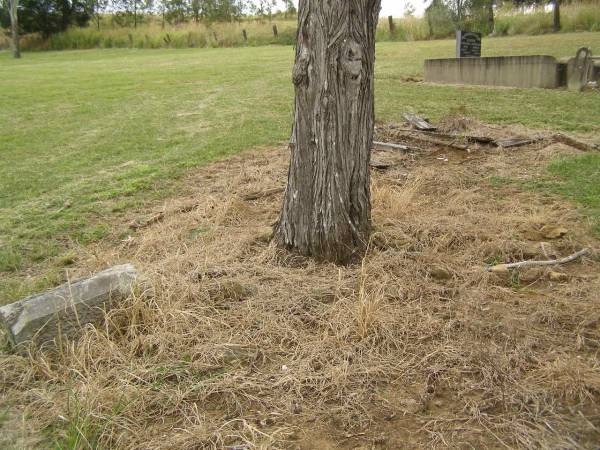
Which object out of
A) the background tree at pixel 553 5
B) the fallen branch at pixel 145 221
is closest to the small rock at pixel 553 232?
the fallen branch at pixel 145 221

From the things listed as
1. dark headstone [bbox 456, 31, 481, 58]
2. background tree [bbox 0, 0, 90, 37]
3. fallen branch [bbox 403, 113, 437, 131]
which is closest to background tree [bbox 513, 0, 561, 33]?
dark headstone [bbox 456, 31, 481, 58]

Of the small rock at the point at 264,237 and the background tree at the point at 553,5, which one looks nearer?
the small rock at the point at 264,237

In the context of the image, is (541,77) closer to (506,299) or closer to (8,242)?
(506,299)

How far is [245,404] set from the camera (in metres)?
2.36

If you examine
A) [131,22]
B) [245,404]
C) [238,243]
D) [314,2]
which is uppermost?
[131,22]

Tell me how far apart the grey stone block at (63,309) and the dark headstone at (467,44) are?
12.4 m

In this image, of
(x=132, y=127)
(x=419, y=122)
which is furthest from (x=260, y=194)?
(x=132, y=127)

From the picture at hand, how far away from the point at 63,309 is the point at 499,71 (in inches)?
453

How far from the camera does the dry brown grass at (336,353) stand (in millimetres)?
2164

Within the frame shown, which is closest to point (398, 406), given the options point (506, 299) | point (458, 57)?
point (506, 299)

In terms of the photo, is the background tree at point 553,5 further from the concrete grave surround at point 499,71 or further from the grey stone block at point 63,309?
the grey stone block at point 63,309

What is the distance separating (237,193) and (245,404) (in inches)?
126

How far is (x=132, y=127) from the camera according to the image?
9.28 m

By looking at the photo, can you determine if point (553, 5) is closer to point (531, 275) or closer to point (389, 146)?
point (389, 146)
